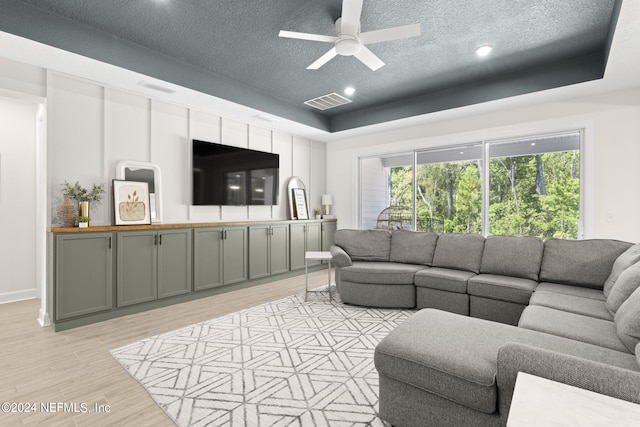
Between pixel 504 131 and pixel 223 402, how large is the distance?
4.75 meters

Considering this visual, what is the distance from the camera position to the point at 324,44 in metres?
3.38

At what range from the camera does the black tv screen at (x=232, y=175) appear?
15.0 feet

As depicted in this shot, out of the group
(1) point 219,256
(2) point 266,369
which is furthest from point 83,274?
(2) point 266,369

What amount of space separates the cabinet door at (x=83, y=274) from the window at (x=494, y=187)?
14.8 ft

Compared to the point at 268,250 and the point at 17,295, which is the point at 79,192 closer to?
the point at 17,295

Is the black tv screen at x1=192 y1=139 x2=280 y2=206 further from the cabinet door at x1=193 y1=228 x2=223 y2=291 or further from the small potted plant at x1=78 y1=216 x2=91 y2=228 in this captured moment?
the small potted plant at x1=78 y1=216 x2=91 y2=228

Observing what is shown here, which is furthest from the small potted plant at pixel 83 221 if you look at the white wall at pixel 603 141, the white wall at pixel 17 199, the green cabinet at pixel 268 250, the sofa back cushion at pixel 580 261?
the white wall at pixel 603 141

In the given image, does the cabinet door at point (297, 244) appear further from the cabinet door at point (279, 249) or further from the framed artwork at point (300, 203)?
the framed artwork at point (300, 203)

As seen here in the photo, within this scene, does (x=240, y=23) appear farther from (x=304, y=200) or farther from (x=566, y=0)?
(x=304, y=200)

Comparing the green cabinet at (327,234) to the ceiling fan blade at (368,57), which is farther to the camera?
the green cabinet at (327,234)

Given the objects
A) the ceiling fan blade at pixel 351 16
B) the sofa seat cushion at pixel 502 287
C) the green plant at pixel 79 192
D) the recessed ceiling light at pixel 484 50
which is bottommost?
the sofa seat cushion at pixel 502 287

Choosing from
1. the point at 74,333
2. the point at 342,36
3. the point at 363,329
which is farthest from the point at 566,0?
the point at 74,333

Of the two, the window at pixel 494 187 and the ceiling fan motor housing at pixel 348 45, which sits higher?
the ceiling fan motor housing at pixel 348 45

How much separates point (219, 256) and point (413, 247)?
2.71 metres
